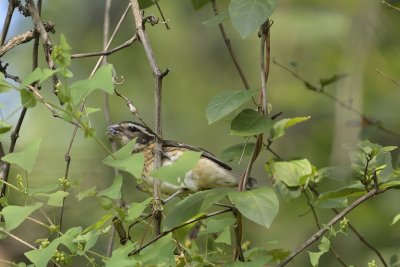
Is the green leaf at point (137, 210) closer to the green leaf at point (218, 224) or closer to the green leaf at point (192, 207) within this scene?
the green leaf at point (192, 207)

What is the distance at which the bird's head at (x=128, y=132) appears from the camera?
4137mm

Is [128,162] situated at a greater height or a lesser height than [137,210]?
greater

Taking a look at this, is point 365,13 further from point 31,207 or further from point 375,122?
point 31,207

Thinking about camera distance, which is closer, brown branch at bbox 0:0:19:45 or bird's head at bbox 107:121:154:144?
brown branch at bbox 0:0:19:45

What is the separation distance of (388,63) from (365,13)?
2339 mm

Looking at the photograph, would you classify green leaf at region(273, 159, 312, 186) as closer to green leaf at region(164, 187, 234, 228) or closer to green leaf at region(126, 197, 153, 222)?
green leaf at region(164, 187, 234, 228)

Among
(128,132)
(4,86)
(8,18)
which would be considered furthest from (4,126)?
(128,132)

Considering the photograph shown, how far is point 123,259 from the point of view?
2.18 metres

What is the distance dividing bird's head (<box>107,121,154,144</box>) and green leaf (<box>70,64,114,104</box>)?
6.36 feet

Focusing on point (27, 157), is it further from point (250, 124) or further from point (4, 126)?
point (250, 124)

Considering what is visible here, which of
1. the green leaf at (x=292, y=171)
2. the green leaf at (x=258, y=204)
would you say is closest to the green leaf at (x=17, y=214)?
the green leaf at (x=258, y=204)

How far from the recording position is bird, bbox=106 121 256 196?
3.60m

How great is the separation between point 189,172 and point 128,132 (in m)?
0.56

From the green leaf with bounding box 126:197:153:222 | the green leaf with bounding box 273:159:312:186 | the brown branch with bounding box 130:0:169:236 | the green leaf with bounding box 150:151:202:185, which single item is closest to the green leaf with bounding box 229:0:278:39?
the brown branch with bounding box 130:0:169:236
